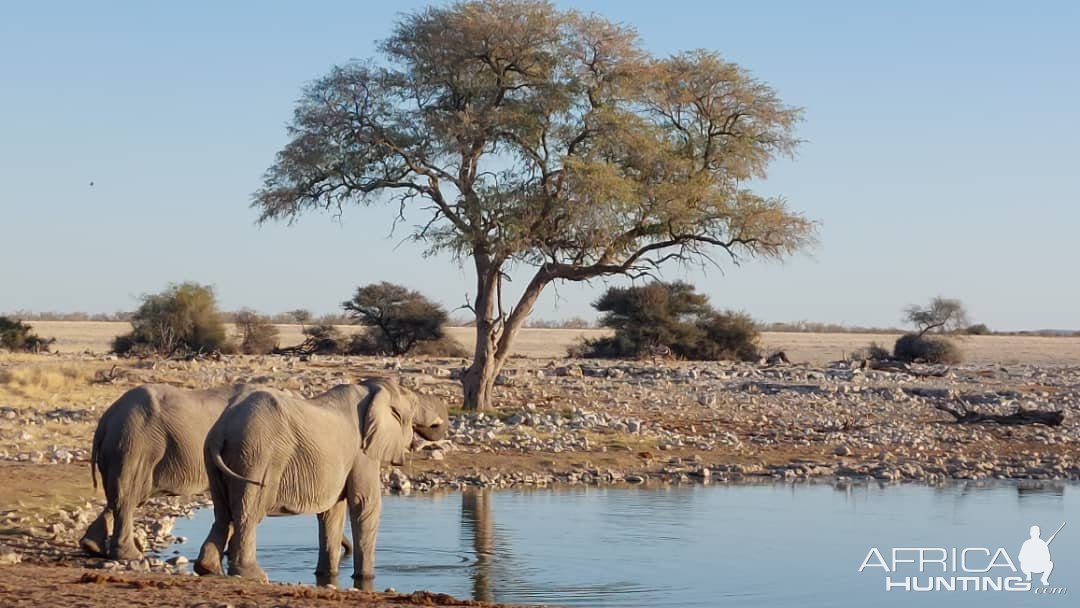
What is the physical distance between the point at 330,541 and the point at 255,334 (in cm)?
3306

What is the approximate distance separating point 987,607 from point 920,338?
1377 inches

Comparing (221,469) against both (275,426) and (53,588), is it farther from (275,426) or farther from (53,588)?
(53,588)

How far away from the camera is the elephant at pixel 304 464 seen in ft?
34.2

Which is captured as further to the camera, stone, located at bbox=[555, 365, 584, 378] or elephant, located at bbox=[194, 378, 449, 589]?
stone, located at bbox=[555, 365, 584, 378]

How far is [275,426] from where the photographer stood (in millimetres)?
10516

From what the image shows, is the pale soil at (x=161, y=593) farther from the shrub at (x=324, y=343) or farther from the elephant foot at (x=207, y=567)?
the shrub at (x=324, y=343)

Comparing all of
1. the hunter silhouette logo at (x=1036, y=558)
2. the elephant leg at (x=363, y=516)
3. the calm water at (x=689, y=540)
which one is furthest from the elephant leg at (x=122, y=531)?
the hunter silhouette logo at (x=1036, y=558)

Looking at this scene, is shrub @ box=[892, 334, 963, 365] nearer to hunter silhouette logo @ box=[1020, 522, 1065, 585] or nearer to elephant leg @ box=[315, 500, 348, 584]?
hunter silhouette logo @ box=[1020, 522, 1065, 585]

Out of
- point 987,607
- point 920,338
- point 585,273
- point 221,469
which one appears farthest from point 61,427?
point 920,338

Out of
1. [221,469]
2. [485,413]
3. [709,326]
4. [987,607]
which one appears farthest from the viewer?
[709,326]

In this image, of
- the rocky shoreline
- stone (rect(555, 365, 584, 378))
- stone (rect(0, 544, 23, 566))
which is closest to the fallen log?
the rocky shoreline

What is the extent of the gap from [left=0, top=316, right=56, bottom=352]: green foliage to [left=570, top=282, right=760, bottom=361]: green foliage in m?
15.3

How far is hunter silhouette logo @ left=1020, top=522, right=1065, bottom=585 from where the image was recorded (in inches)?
499

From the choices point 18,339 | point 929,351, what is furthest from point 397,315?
point 929,351
